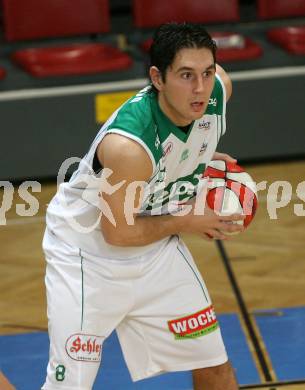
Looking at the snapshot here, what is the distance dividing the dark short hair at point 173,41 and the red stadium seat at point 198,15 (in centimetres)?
425

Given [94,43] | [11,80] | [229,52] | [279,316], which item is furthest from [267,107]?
[279,316]

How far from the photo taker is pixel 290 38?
8219mm

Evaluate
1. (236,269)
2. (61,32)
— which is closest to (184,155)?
(236,269)

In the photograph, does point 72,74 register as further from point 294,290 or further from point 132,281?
point 132,281

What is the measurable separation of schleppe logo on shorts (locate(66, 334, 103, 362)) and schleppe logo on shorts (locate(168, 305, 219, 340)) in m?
0.33

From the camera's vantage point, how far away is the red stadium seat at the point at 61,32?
7.79m

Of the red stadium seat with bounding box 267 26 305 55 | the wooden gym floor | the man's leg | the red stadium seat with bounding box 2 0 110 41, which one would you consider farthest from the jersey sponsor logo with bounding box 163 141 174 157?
the red stadium seat with bounding box 267 26 305 55

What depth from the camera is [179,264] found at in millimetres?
3975

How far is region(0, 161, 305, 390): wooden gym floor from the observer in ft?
18.4

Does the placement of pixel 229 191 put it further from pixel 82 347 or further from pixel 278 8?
pixel 278 8

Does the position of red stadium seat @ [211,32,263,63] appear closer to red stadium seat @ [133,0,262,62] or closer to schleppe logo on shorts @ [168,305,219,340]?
red stadium seat @ [133,0,262,62]

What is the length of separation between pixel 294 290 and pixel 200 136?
85.6 inches

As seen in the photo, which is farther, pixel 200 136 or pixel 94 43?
pixel 94 43

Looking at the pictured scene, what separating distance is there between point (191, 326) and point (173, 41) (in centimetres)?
114
